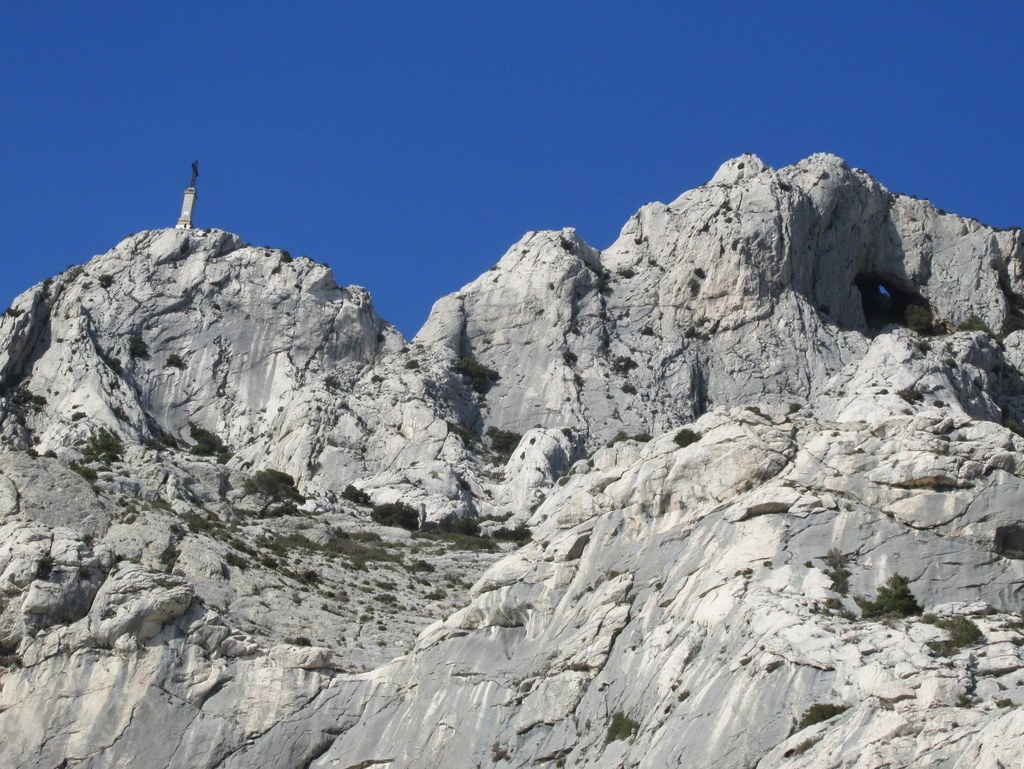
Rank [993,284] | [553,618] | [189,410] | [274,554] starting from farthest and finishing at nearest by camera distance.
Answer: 1. [993,284]
2. [189,410]
3. [274,554]
4. [553,618]

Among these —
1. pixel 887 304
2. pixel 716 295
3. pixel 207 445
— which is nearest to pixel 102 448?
pixel 207 445

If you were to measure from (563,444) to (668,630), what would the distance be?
46.3 m

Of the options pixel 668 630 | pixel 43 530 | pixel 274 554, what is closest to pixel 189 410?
pixel 274 554

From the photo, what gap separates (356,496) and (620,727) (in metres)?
43.7

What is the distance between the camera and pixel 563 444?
90812 millimetres

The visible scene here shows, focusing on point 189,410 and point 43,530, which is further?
point 189,410

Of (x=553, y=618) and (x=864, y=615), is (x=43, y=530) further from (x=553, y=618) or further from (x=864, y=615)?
(x=864, y=615)

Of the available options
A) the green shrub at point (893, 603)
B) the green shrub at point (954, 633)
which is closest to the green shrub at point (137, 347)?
the green shrub at point (893, 603)

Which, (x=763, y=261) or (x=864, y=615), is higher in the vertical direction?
(x=763, y=261)

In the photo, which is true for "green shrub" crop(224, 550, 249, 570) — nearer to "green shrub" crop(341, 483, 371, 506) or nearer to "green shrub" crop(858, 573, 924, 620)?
"green shrub" crop(341, 483, 371, 506)

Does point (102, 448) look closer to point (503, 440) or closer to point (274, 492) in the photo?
point (274, 492)

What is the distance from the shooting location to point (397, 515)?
262ft

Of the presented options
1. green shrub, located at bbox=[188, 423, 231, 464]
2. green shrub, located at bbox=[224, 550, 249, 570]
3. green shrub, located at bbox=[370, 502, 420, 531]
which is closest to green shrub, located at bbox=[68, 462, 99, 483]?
green shrub, located at bbox=[224, 550, 249, 570]

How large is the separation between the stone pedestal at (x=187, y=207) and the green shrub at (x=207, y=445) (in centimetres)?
2215
